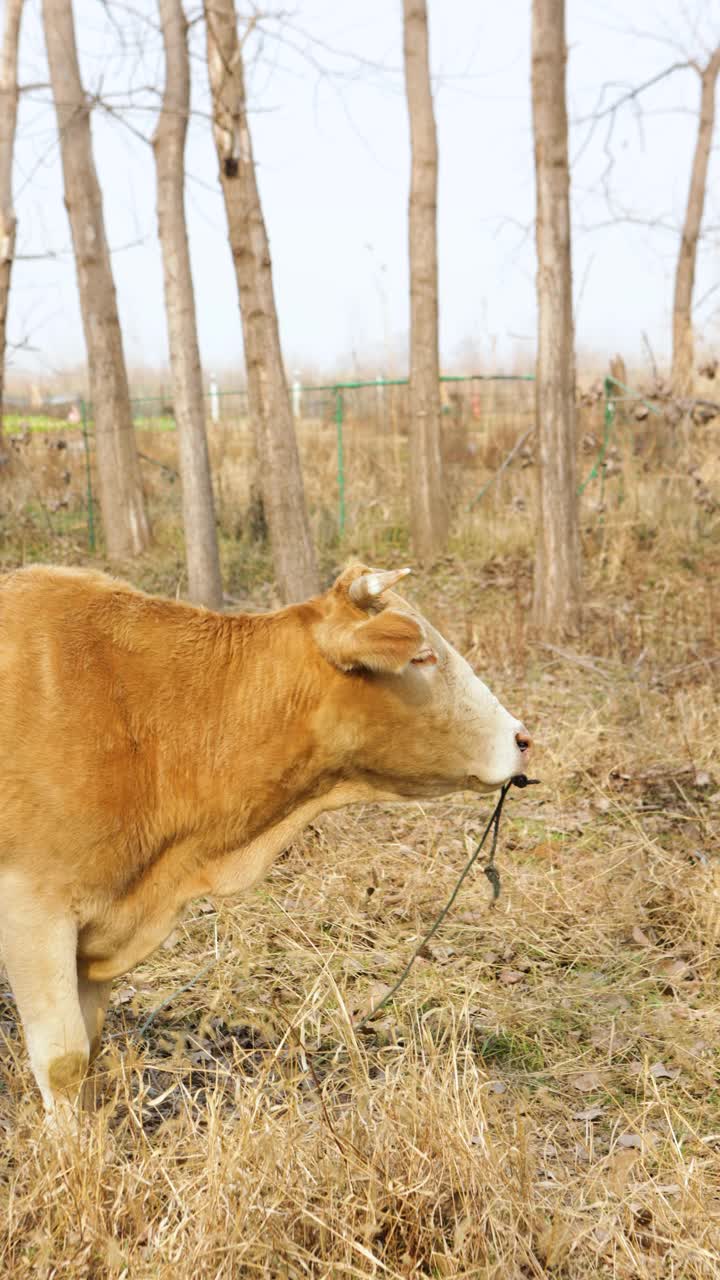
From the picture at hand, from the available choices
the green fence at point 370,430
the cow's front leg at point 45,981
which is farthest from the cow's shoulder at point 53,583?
the green fence at point 370,430

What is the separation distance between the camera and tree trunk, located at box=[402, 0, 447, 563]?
44.1 feet

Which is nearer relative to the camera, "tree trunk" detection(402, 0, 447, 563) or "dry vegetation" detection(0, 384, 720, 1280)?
"dry vegetation" detection(0, 384, 720, 1280)

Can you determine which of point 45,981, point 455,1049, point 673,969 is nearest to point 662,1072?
point 673,969

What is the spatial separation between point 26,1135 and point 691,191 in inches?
982

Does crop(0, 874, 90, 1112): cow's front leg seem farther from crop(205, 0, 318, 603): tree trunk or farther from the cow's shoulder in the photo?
crop(205, 0, 318, 603): tree trunk

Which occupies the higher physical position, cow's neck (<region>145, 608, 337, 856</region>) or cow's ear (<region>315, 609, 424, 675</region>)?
cow's ear (<region>315, 609, 424, 675</region>)

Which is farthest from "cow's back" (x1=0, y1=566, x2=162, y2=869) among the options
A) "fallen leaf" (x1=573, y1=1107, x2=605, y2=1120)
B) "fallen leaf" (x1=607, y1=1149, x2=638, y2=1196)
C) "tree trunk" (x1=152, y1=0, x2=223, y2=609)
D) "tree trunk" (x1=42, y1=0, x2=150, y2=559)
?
"tree trunk" (x1=42, y1=0, x2=150, y2=559)

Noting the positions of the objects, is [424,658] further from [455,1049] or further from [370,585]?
[455,1049]

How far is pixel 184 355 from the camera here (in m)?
10.5

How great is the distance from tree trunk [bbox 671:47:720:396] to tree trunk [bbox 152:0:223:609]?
48.2 feet

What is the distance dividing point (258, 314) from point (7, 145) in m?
5.98

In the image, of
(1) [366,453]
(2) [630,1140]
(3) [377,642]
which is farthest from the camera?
(1) [366,453]

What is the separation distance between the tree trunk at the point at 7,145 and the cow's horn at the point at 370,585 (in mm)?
9156

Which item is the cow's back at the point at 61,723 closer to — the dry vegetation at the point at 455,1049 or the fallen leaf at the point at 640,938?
the dry vegetation at the point at 455,1049
